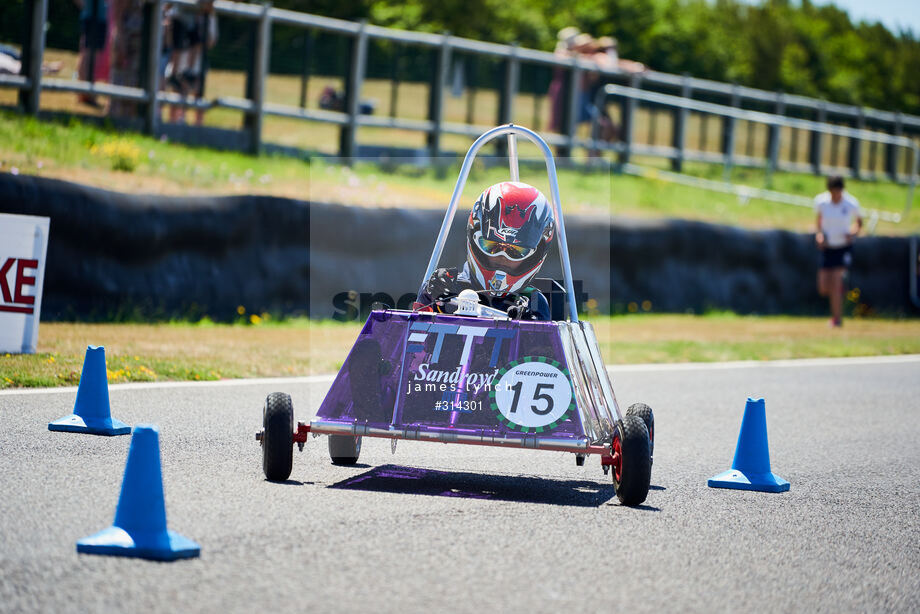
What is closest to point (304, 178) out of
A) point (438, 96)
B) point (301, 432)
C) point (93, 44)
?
point (93, 44)

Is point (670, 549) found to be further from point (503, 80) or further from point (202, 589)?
point (503, 80)

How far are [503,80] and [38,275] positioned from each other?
43.0ft

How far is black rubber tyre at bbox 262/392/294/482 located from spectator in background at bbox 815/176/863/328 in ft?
43.7

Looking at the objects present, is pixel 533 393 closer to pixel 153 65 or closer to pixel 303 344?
pixel 303 344

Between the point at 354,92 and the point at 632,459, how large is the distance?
1409cm

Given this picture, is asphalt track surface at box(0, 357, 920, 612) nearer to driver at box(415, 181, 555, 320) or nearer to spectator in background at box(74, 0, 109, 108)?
driver at box(415, 181, 555, 320)

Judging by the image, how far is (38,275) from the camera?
33.7ft

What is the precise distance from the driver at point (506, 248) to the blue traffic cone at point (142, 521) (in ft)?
9.06

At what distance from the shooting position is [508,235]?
7797 mm

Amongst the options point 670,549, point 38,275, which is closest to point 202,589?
point 670,549

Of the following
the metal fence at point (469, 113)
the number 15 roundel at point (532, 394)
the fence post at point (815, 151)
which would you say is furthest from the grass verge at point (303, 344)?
the fence post at point (815, 151)

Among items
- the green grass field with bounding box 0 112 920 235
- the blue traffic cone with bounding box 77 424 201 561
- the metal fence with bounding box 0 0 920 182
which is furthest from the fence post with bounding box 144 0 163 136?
the blue traffic cone with bounding box 77 424 201 561

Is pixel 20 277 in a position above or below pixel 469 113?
below

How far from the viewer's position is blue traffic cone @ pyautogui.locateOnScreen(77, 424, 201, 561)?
5012 millimetres
